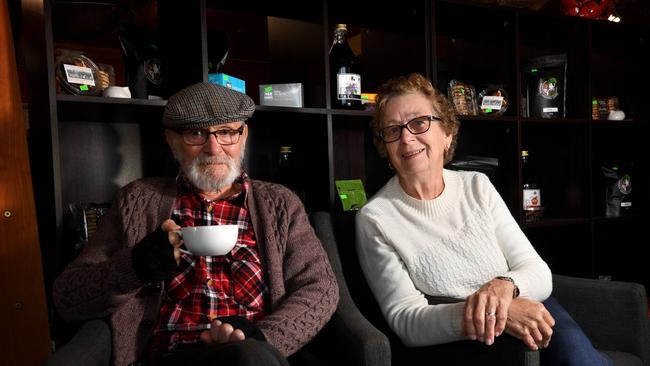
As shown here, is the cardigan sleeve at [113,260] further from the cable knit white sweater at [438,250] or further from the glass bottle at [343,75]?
the glass bottle at [343,75]

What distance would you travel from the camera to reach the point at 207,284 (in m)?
1.43

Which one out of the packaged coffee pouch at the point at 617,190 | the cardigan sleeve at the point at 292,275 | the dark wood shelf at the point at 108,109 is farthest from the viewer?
the packaged coffee pouch at the point at 617,190

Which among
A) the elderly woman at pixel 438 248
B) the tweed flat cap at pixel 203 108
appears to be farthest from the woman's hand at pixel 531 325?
the tweed flat cap at pixel 203 108

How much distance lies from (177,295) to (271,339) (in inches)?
12.6

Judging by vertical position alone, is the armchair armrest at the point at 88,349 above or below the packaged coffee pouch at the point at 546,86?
below

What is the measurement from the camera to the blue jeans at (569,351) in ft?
4.30

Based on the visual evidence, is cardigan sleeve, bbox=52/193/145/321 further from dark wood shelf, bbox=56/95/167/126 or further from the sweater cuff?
the sweater cuff

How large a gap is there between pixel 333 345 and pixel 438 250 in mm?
411

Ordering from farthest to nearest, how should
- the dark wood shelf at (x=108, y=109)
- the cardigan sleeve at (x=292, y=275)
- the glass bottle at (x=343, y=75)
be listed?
the glass bottle at (x=343, y=75) → the dark wood shelf at (x=108, y=109) → the cardigan sleeve at (x=292, y=275)

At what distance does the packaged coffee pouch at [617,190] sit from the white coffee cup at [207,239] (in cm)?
223

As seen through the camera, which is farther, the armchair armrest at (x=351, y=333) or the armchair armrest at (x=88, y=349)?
the armchair armrest at (x=351, y=333)

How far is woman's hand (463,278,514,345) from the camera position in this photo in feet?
4.02

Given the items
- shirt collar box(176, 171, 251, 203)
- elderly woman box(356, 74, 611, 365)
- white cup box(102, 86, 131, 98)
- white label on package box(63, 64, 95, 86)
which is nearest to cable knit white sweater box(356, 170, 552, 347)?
elderly woman box(356, 74, 611, 365)

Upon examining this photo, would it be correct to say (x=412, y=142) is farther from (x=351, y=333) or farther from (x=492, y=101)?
(x=492, y=101)
